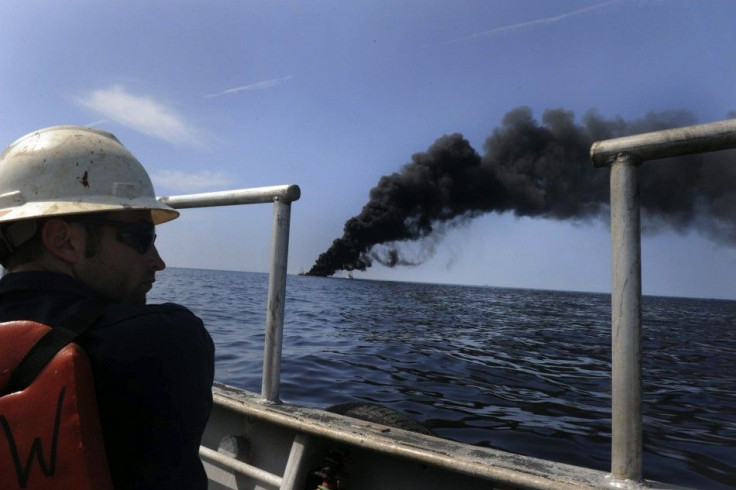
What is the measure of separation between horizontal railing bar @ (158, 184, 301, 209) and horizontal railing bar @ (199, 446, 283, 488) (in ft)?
4.03

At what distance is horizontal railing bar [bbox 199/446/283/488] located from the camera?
2174 millimetres

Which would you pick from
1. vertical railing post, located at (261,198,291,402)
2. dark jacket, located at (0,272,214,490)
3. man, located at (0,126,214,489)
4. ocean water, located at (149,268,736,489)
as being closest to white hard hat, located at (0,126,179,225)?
man, located at (0,126,214,489)

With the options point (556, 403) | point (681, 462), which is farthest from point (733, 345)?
point (681, 462)

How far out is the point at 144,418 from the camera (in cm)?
101

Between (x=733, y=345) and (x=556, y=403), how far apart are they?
42.1 ft

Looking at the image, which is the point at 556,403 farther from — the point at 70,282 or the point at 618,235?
the point at 70,282

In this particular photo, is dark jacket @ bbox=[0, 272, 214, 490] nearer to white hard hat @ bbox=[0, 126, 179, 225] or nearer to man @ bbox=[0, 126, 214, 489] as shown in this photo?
man @ bbox=[0, 126, 214, 489]

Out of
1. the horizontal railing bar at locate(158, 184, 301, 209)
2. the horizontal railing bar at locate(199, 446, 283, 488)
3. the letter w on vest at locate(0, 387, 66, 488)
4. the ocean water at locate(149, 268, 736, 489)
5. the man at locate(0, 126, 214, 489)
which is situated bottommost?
the ocean water at locate(149, 268, 736, 489)

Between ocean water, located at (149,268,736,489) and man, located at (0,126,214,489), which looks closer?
man, located at (0,126,214,489)

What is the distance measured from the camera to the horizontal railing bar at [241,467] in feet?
7.13

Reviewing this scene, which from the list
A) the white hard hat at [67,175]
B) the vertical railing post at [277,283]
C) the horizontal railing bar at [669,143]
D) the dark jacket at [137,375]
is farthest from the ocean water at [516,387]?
the white hard hat at [67,175]

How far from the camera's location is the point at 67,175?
1.30 metres

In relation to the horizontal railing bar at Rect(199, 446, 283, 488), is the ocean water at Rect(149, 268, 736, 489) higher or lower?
lower

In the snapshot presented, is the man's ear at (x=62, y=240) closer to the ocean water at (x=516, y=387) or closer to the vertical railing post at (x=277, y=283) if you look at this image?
the vertical railing post at (x=277, y=283)
